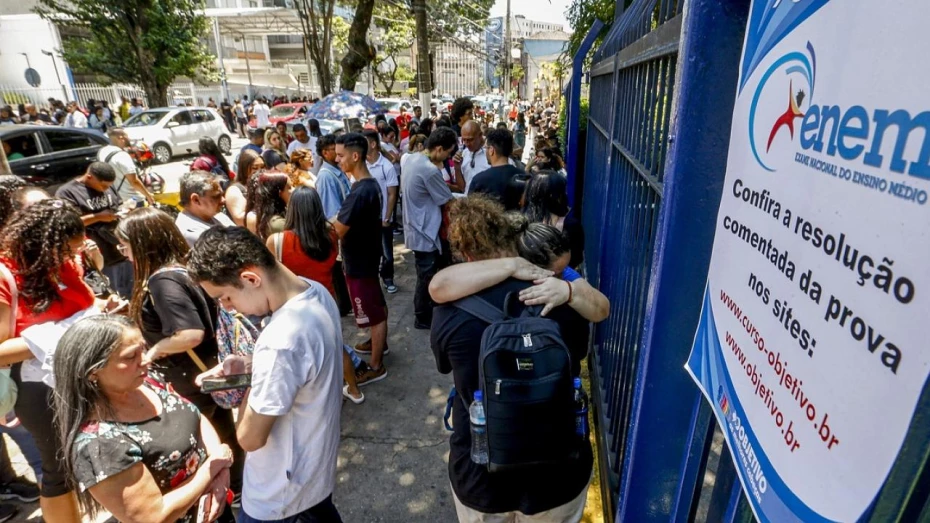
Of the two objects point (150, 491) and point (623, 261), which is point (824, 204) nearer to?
point (623, 261)

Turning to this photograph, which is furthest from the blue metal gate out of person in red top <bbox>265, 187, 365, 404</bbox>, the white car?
the white car

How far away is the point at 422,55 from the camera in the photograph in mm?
10547

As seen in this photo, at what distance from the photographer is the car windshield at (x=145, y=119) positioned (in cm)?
1500

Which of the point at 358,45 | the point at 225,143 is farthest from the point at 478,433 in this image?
the point at 225,143

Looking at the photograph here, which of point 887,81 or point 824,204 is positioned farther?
point 824,204

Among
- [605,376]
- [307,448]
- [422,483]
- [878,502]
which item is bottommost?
[422,483]

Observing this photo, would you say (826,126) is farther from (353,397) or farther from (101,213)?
(101,213)

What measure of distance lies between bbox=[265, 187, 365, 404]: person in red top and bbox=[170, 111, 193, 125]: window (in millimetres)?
15307

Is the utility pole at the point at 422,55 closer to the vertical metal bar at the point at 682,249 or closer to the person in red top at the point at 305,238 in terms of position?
the person in red top at the point at 305,238

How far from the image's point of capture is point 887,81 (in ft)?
1.91

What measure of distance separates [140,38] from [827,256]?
20021 millimetres

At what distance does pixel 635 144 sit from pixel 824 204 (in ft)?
5.62

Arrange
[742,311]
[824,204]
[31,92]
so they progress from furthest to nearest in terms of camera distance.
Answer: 1. [31,92]
2. [742,311]
3. [824,204]

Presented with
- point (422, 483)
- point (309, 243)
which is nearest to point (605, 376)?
point (422, 483)
